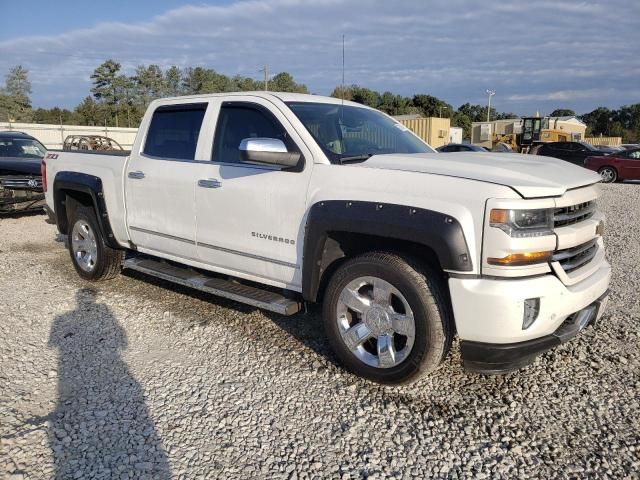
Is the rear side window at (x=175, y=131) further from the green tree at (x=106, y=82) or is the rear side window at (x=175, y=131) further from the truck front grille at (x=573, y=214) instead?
the green tree at (x=106, y=82)

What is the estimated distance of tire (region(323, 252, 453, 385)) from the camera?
127 inches

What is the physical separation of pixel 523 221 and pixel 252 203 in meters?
1.96

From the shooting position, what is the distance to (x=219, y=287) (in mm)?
4375

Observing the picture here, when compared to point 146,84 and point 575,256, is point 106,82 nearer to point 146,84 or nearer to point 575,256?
point 146,84

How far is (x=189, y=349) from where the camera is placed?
13.9ft

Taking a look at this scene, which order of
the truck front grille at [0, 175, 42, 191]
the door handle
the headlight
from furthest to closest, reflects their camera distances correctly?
the truck front grille at [0, 175, 42, 191] < the door handle < the headlight

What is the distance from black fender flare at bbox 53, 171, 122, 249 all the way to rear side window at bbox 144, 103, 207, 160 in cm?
75

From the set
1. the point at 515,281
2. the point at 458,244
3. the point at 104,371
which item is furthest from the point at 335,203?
the point at 104,371

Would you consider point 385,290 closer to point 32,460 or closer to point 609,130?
point 32,460

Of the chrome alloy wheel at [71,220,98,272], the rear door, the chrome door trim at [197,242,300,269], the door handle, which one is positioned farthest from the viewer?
the chrome alloy wheel at [71,220,98,272]

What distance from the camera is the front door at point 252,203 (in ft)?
12.6

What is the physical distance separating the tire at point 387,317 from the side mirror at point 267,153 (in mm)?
864

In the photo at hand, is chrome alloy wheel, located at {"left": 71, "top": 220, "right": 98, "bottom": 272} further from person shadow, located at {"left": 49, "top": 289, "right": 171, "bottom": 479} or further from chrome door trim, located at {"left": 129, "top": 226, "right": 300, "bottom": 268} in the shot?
person shadow, located at {"left": 49, "top": 289, "right": 171, "bottom": 479}

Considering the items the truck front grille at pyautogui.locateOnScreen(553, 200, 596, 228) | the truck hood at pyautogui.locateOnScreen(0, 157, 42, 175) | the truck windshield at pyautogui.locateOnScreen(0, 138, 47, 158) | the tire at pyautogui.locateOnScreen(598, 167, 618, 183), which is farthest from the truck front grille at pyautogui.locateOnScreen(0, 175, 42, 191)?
the tire at pyautogui.locateOnScreen(598, 167, 618, 183)
